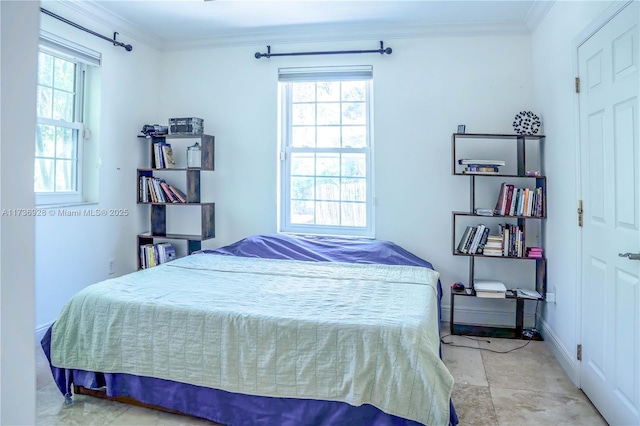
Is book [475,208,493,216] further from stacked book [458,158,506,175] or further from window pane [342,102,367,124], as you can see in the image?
window pane [342,102,367,124]

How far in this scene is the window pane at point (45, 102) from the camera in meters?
2.78

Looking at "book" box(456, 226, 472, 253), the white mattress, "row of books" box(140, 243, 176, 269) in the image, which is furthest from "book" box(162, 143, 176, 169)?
"book" box(456, 226, 472, 253)

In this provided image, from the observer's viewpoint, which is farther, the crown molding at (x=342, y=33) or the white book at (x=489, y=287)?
the crown molding at (x=342, y=33)

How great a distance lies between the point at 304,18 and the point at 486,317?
2829 mm

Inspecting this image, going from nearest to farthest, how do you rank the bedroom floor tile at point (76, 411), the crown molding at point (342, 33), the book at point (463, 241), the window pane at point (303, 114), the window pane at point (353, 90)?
the bedroom floor tile at point (76, 411), the book at point (463, 241), the crown molding at point (342, 33), the window pane at point (353, 90), the window pane at point (303, 114)

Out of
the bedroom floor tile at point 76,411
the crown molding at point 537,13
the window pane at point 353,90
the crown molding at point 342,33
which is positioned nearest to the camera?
the bedroom floor tile at point 76,411

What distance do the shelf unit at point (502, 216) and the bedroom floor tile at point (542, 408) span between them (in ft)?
2.81

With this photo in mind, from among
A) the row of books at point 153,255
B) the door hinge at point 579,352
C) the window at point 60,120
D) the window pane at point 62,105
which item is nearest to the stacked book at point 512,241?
the door hinge at point 579,352

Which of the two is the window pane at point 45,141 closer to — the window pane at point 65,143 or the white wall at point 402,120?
the window pane at point 65,143

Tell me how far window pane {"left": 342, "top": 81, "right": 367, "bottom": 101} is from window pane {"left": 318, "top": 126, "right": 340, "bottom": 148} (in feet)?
0.94

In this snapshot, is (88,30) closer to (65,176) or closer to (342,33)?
(65,176)

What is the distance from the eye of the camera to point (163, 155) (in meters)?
3.52

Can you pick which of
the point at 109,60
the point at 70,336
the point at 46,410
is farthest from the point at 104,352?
the point at 109,60

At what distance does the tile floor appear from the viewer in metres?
1.84
